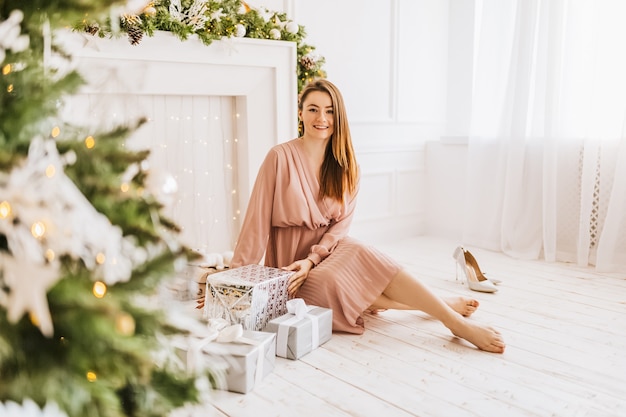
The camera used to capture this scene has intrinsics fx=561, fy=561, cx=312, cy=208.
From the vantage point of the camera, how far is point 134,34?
113 inches

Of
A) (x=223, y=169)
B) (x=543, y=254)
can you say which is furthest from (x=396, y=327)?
(x=543, y=254)

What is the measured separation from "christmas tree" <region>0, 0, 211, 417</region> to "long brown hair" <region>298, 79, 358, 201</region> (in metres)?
1.91

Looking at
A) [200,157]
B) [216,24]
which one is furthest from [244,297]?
[216,24]

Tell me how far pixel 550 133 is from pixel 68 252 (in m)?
3.76

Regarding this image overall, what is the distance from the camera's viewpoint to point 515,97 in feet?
13.2

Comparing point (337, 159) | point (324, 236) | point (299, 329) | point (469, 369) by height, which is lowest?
point (469, 369)

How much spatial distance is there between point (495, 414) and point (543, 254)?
2.57 metres

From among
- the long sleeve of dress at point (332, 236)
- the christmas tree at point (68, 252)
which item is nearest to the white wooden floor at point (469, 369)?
the long sleeve of dress at point (332, 236)

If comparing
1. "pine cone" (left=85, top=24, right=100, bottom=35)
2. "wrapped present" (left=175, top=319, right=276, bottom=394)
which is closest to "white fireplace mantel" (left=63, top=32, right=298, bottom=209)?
"pine cone" (left=85, top=24, right=100, bottom=35)

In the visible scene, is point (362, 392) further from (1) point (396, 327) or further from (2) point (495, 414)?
(1) point (396, 327)

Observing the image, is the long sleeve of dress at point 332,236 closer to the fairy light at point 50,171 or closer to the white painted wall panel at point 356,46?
the white painted wall panel at point 356,46

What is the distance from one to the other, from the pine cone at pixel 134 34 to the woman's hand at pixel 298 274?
1431 mm

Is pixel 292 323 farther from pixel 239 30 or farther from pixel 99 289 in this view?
pixel 239 30

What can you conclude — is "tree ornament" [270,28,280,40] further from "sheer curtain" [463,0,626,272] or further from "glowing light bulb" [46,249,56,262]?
"glowing light bulb" [46,249,56,262]
